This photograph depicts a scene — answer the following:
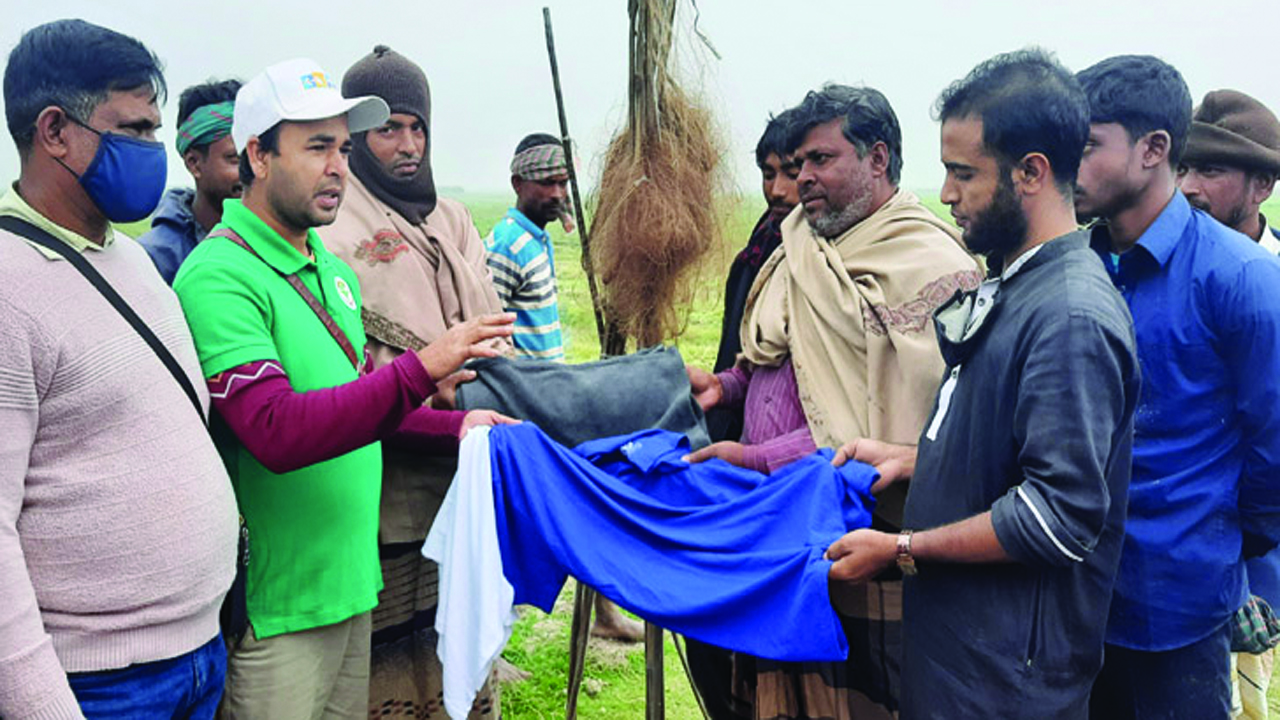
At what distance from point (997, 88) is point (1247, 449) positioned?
1.23 metres

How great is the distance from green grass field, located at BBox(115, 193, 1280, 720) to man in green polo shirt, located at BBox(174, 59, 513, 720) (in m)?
1.69

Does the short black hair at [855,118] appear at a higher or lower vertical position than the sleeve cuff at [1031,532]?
higher

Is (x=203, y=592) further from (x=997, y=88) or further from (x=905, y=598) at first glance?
(x=997, y=88)

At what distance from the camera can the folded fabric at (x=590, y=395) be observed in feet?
9.65

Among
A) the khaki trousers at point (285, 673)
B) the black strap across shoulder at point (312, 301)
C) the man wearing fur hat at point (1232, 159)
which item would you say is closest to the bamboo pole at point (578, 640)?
the khaki trousers at point (285, 673)

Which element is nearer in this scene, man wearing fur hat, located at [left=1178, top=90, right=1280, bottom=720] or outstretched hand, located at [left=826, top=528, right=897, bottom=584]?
outstretched hand, located at [left=826, top=528, right=897, bottom=584]

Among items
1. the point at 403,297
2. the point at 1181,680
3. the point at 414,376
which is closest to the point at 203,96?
the point at 403,297

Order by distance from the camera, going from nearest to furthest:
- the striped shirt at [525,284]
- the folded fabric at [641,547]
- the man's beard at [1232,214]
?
the folded fabric at [641,547]
the man's beard at [1232,214]
the striped shirt at [525,284]

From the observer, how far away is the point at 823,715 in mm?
2961

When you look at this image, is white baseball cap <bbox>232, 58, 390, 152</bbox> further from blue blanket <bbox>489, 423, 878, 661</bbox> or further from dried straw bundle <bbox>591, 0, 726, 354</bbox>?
dried straw bundle <bbox>591, 0, 726, 354</bbox>

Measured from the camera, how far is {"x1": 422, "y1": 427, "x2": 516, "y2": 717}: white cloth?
2496 mm

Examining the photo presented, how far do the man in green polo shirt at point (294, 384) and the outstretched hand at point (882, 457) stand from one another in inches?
42.5

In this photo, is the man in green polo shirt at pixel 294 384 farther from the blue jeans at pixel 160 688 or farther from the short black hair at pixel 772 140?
the short black hair at pixel 772 140

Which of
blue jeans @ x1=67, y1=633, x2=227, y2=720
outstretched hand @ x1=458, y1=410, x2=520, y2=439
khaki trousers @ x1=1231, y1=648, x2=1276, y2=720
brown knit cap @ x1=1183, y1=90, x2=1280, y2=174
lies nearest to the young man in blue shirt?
brown knit cap @ x1=1183, y1=90, x2=1280, y2=174
